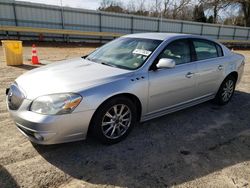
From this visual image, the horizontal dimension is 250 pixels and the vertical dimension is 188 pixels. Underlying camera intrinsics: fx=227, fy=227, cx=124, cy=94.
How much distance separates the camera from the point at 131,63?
367cm

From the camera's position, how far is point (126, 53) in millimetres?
3961

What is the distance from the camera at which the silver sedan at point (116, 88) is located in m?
2.83

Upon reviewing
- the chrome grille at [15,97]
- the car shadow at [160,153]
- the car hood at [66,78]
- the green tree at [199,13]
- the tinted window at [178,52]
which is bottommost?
the car shadow at [160,153]

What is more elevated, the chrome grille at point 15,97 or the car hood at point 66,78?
the car hood at point 66,78

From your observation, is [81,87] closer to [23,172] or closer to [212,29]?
[23,172]

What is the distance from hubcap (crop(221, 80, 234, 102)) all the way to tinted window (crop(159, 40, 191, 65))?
4.98 feet

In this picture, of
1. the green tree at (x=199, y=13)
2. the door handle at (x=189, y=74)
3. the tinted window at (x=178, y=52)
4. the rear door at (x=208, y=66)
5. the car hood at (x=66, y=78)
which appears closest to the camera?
the car hood at (x=66, y=78)

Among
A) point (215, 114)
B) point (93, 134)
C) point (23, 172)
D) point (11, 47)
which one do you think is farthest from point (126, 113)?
point (11, 47)

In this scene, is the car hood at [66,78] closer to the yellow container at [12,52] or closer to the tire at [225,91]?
the tire at [225,91]

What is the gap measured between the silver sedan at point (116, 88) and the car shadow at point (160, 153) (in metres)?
0.27

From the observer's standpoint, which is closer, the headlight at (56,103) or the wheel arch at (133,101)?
the headlight at (56,103)

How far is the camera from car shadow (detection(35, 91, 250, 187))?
274 centimetres

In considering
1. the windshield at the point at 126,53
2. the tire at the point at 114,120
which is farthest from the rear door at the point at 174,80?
the tire at the point at 114,120

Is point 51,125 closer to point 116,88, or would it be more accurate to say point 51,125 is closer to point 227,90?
point 116,88
